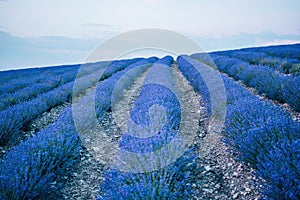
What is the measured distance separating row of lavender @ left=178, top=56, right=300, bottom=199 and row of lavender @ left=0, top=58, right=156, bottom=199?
1.73 m

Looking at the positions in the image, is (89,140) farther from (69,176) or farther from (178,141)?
(178,141)

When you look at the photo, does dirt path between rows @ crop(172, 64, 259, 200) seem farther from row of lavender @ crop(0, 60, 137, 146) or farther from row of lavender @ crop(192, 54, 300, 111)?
row of lavender @ crop(0, 60, 137, 146)

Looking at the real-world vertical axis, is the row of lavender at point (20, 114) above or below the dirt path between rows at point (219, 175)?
above

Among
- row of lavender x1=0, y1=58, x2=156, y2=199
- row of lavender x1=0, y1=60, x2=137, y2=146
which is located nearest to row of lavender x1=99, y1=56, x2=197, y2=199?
row of lavender x1=0, y1=58, x2=156, y2=199

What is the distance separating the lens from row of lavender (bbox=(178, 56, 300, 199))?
5.88 ft

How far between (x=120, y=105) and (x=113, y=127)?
149 centimetres

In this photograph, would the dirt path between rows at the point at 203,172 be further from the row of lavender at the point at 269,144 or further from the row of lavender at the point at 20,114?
the row of lavender at the point at 20,114

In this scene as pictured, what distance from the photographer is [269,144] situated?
235 cm

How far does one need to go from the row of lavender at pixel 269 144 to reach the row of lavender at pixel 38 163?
68.3 inches

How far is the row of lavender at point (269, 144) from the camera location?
179 cm

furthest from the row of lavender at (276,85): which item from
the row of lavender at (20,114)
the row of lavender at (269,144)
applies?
the row of lavender at (20,114)

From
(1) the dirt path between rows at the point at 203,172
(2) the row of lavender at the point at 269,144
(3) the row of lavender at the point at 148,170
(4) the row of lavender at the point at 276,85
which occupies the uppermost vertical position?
(4) the row of lavender at the point at 276,85

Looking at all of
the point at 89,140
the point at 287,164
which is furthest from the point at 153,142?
the point at 89,140

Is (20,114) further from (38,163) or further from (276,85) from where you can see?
(276,85)
